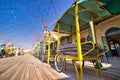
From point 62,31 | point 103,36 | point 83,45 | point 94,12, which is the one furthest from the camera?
point 103,36

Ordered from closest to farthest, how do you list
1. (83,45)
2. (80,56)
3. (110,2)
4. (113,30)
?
(80,56)
(83,45)
(110,2)
(113,30)

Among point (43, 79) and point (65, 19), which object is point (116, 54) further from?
point (43, 79)

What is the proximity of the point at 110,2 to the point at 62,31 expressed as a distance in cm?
362

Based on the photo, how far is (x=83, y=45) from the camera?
211cm

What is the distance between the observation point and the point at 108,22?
9.39m

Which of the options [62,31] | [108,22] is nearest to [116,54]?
[108,22]

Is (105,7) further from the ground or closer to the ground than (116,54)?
further from the ground

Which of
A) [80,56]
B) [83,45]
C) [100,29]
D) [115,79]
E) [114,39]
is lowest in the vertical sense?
[115,79]

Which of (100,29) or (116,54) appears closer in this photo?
(100,29)

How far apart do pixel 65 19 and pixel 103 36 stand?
7048 mm

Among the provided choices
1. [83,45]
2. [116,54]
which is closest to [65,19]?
[83,45]

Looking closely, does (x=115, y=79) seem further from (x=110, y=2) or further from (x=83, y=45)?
(x=110, y=2)

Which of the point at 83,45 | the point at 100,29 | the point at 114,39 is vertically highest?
the point at 100,29

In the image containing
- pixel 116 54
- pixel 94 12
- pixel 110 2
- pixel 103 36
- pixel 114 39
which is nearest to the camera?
pixel 110 2
